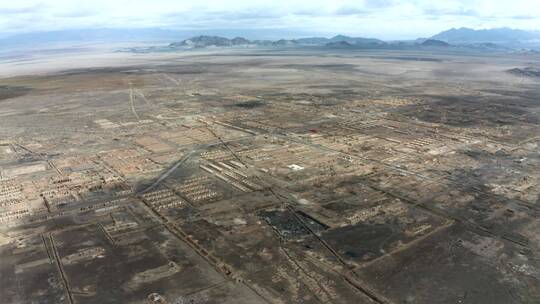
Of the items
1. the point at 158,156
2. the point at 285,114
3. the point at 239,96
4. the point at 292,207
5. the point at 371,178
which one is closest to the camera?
the point at 292,207

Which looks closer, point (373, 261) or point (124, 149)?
point (373, 261)

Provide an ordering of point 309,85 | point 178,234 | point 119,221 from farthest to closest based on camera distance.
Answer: point 309,85 < point 119,221 < point 178,234

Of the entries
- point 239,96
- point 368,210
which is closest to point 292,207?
point 368,210

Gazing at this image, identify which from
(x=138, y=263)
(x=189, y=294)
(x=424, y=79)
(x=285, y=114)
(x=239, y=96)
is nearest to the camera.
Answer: (x=189, y=294)

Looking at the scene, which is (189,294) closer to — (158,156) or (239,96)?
(158,156)

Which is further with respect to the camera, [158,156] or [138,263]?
[158,156]

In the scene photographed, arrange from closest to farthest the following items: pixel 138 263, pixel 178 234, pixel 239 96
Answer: pixel 138 263
pixel 178 234
pixel 239 96

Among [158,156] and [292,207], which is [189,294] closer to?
[292,207]

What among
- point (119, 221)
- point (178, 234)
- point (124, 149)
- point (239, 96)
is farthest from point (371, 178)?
point (239, 96)
